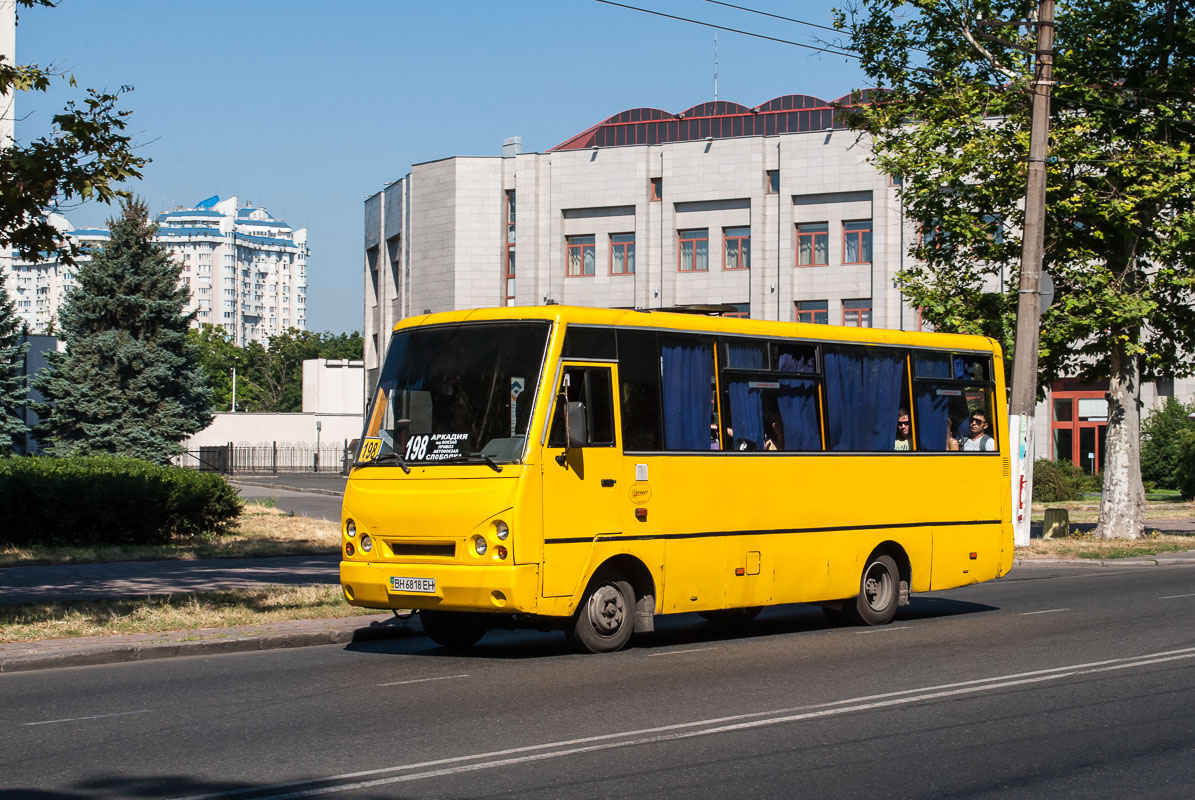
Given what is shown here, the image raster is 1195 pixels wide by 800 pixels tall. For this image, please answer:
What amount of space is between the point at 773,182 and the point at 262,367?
9188 centimetres

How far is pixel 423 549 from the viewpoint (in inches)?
462

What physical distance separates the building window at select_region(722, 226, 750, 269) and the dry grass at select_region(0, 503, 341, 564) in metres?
41.2

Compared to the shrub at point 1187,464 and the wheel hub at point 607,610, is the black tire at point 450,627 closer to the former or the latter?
the wheel hub at point 607,610

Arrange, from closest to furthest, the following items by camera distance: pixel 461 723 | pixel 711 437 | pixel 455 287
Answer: pixel 461 723, pixel 711 437, pixel 455 287

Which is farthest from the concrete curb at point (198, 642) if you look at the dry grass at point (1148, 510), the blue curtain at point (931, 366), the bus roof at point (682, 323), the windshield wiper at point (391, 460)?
the dry grass at point (1148, 510)

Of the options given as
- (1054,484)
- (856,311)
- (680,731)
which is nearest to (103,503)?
(680,731)

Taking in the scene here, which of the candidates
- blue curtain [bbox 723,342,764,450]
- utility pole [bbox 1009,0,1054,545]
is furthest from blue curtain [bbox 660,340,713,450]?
utility pole [bbox 1009,0,1054,545]

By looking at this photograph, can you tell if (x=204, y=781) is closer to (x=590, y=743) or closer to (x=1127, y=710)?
(x=590, y=743)

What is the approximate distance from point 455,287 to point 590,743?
65683 millimetres

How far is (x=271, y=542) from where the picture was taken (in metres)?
24.8

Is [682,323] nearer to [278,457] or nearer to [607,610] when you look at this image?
[607,610]

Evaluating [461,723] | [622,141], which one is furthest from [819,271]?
[461,723]

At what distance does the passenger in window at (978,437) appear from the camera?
52.4ft

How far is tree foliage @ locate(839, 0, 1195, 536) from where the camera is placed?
26891 mm
